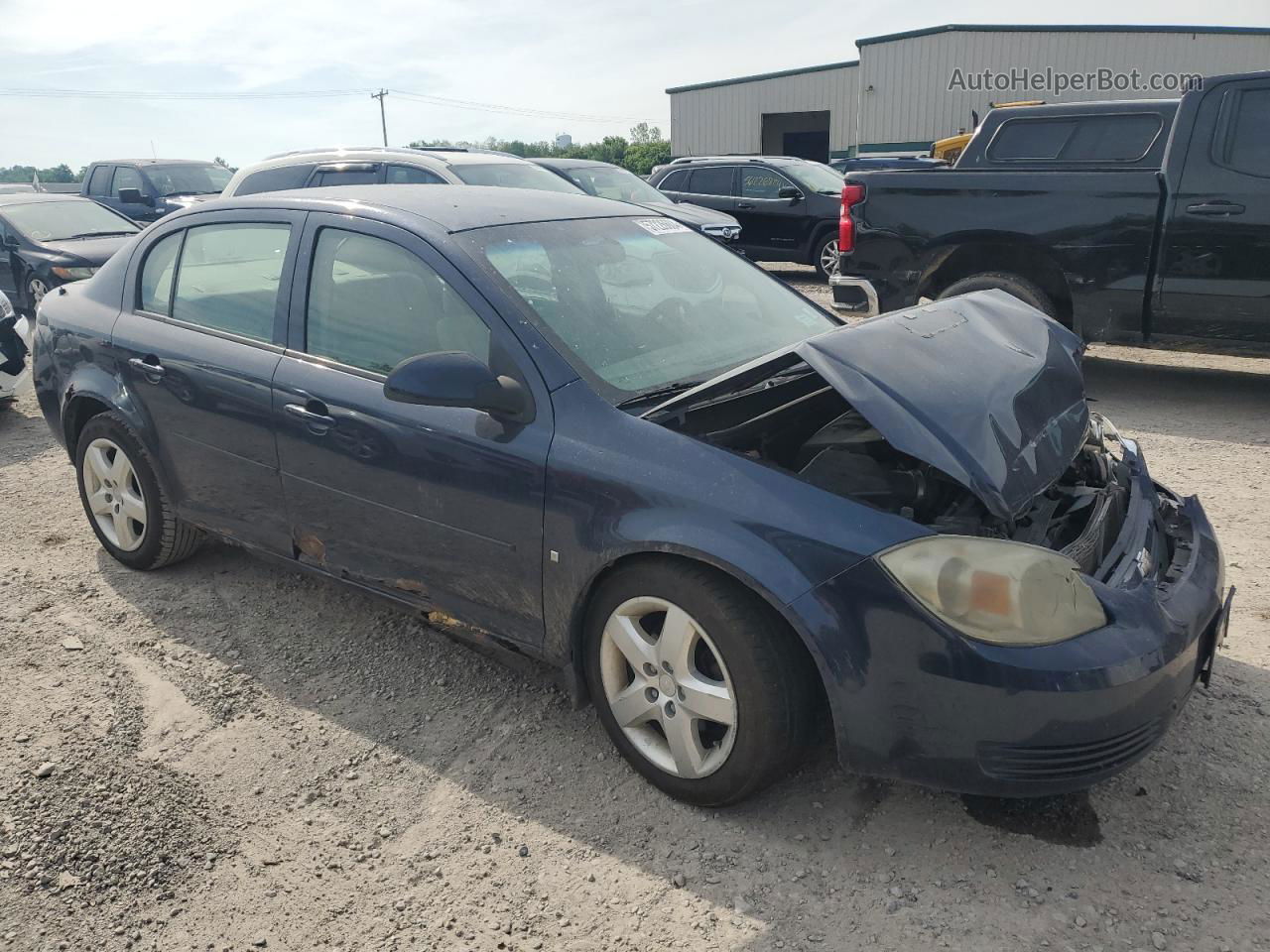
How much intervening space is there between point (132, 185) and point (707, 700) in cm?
1622

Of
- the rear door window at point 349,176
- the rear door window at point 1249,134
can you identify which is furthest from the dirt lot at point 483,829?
the rear door window at point 349,176

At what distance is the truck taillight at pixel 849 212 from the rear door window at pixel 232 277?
197 inches

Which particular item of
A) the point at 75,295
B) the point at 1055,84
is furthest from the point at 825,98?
the point at 75,295

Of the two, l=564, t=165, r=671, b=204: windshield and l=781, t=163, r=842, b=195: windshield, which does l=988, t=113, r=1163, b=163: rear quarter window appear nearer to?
l=564, t=165, r=671, b=204: windshield

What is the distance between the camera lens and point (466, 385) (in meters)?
2.71

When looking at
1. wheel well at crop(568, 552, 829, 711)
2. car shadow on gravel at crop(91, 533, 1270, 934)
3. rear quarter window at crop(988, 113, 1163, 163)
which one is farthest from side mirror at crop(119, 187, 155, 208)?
wheel well at crop(568, 552, 829, 711)

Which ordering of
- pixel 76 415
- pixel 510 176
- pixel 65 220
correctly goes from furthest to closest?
pixel 65 220 → pixel 510 176 → pixel 76 415

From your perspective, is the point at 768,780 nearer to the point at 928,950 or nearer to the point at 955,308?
the point at 928,950

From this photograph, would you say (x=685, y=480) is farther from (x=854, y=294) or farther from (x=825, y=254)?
(x=825, y=254)

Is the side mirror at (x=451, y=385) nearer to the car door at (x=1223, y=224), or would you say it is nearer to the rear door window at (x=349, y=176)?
the car door at (x=1223, y=224)

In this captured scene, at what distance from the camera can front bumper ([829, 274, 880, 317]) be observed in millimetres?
7540

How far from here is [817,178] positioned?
45.0 feet

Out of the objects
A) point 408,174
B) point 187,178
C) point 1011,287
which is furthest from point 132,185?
point 1011,287

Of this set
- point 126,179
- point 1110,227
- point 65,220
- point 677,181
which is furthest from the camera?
point 126,179
